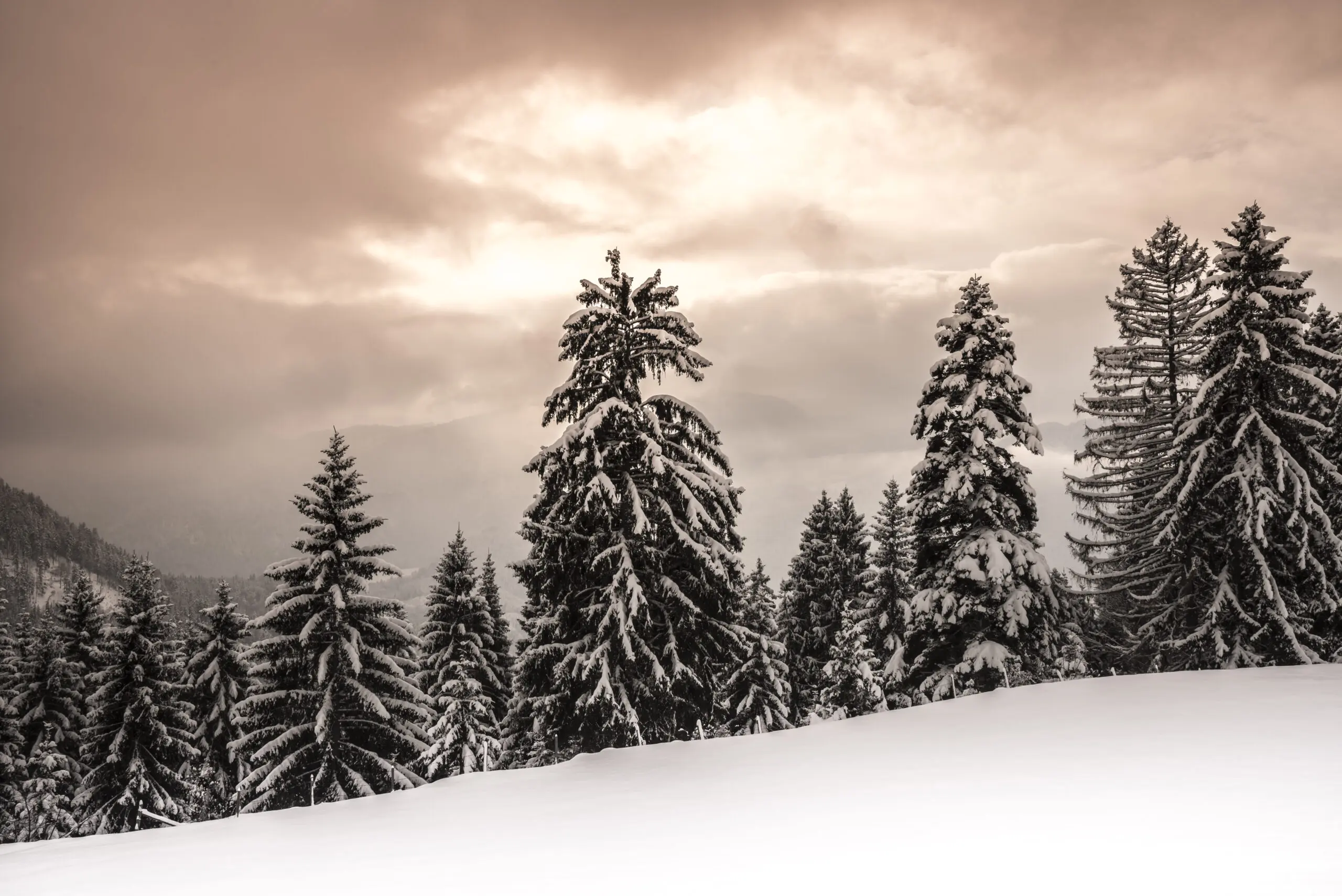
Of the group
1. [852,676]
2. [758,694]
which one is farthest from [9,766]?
[852,676]

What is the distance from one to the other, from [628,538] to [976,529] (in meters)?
8.36

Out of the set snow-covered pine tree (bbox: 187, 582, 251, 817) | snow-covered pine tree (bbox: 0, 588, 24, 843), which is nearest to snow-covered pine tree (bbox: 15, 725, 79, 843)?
snow-covered pine tree (bbox: 0, 588, 24, 843)

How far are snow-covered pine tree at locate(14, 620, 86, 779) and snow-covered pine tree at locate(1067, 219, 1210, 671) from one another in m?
42.7

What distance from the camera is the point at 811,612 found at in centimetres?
3531

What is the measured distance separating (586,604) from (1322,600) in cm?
1718

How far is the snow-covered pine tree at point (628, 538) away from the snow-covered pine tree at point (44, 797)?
97.1ft

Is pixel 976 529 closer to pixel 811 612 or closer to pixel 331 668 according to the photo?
pixel 331 668

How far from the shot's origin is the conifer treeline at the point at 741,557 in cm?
1625

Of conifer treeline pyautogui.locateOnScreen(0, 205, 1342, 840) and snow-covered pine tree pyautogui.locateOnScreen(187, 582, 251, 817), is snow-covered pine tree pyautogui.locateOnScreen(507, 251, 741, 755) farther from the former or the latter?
snow-covered pine tree pyautogui.locateOnScreen(187, 582, 251, 817)

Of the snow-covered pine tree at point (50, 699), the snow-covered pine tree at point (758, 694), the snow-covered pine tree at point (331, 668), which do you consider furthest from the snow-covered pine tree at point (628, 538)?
the snow-covered pine tree at point (50, 699)

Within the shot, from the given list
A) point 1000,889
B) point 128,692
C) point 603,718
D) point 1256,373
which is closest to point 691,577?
point 603,718

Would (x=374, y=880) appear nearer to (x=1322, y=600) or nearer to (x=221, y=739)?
(x=1322, y=600)

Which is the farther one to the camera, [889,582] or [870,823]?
[889,582]

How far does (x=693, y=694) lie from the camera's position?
16.7 meters
